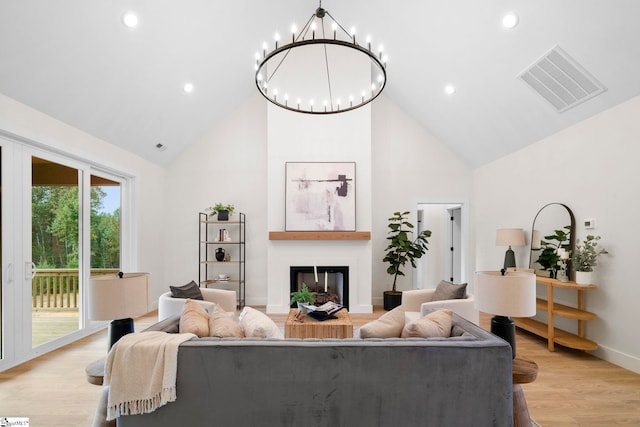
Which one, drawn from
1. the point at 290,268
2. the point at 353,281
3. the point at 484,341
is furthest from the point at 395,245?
the point at 484,341

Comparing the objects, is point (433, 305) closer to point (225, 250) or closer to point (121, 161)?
point (225, 250)

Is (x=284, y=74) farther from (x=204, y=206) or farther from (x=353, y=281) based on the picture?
(x=353, y=281)

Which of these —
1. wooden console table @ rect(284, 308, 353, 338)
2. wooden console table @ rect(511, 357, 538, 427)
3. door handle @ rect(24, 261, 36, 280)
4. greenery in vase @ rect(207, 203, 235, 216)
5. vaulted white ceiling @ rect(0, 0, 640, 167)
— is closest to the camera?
wooden console table @ rect(511, 357, 538, 427)

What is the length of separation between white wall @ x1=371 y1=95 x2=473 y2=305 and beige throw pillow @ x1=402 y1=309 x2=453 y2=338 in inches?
151

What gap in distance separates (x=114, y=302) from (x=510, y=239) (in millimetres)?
4585

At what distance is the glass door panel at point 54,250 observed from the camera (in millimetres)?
3426

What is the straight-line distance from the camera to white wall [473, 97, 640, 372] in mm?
3051

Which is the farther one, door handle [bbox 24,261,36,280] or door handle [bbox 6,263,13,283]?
door handle [bbox 24,261,36,280]

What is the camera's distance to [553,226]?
4.00 metres

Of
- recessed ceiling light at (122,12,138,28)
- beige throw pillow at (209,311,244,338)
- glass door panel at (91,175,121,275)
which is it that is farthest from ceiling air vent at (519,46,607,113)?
glass door panel at (91,175,121,275)

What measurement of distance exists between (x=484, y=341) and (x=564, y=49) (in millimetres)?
3033

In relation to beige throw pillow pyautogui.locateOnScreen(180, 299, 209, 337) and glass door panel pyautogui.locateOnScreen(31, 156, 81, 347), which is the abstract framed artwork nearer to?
glass door panel pyautogui.locateOnScreen(31, 156, 81, 347)

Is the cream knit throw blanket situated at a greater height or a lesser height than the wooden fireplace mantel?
lesser

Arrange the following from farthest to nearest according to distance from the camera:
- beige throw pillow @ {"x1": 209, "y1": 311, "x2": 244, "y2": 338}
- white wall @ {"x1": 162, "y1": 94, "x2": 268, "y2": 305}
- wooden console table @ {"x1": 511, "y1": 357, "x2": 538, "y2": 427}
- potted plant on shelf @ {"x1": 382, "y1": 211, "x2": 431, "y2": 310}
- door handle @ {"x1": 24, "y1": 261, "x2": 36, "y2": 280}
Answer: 1. white wall @ {"x1": 162, "y1": 94, "x2": 268, "y2": 305}
2. potted plant on shelf @ {"x1": 382, "y1": 211, "x2": 431, "y2": 310}
3. door handle @ {"x1": 24, "y1": 261, "x2": 36, "y2": 280}
4. beige throw pillow @ {"x1": 209, "y1": 311, "x2": 244, "y2": 338}
5. wooden console table @ {"x1": 511, "y1": 357, "x2": 538, "y2": 427}
